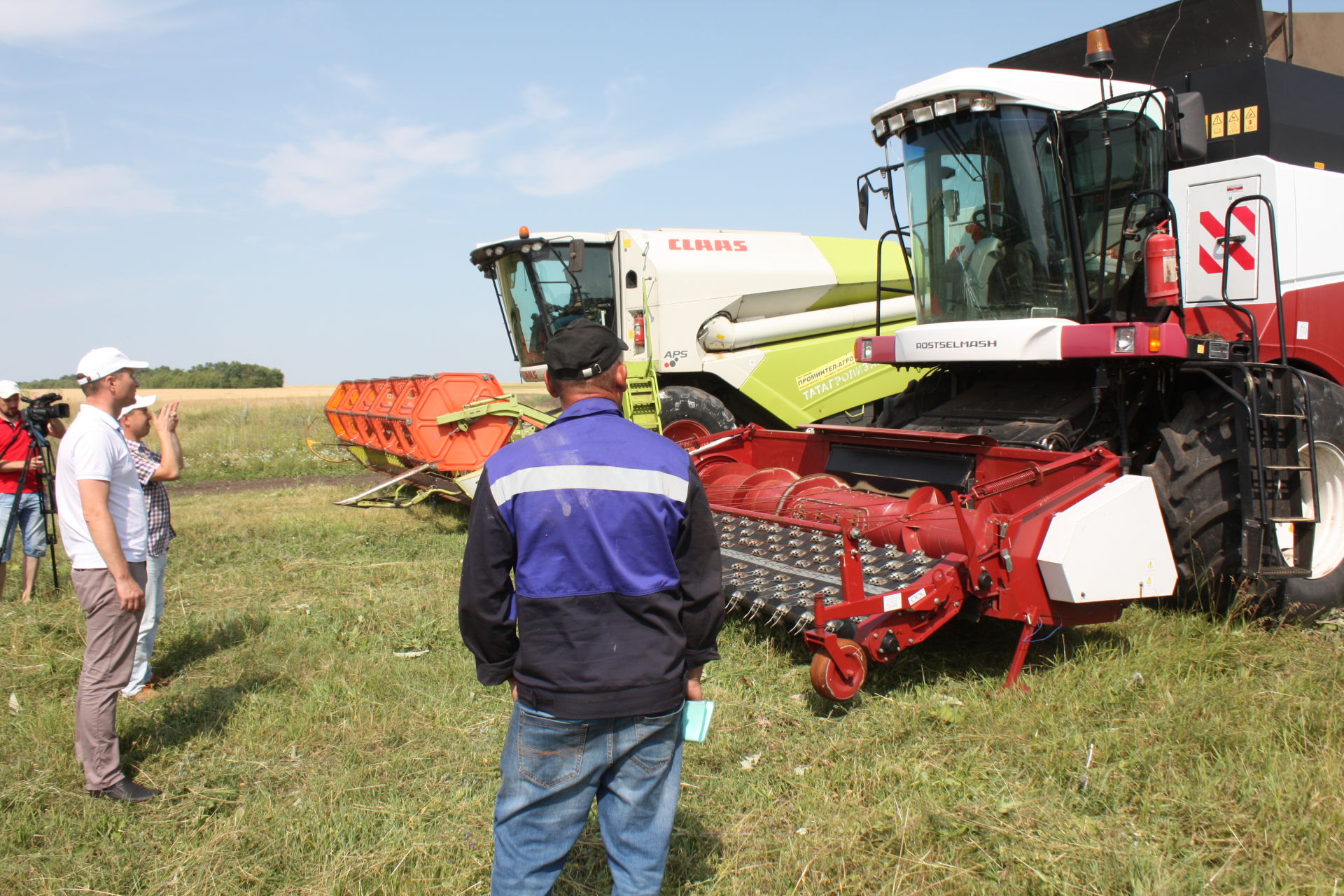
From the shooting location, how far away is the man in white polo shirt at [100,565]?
3369mm

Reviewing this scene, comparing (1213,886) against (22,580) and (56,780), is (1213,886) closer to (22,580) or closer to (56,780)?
(56,780)

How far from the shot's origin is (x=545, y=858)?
2.05m

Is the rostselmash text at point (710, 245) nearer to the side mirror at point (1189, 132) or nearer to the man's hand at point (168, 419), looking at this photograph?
the side mirror at point (1189, 132)

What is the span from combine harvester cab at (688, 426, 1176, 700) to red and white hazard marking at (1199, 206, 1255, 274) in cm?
171

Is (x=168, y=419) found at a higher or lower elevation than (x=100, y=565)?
higher

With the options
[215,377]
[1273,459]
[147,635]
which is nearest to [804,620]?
[1273,459]

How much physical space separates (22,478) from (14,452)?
413 millimetres

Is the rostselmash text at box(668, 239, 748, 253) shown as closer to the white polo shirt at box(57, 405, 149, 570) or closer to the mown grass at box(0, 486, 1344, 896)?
the mown grass at box(0, 486, 1344, 896)

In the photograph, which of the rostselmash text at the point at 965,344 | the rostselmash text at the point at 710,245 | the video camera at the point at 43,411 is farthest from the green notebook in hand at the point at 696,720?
the rostselmash text at the point at 710,245

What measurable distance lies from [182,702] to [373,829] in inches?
69.1

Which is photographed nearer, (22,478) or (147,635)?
(147,635)

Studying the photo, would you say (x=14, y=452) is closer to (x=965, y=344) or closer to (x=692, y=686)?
(x=692, y=686)

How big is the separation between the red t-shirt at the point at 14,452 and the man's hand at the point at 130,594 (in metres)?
3.12

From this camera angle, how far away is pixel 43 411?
5332 mm
